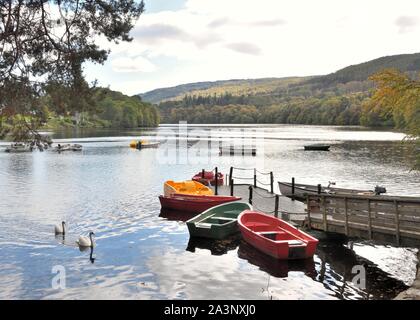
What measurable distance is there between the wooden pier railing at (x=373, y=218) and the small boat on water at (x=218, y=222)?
5030 millimetres

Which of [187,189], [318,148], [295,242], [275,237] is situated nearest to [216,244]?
[275,237]

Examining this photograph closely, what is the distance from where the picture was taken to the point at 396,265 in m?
20.9

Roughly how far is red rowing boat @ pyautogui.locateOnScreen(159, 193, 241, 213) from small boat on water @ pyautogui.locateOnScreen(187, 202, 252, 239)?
3085 millimetres

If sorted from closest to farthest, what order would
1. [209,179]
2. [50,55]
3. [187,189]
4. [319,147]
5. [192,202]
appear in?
[50,55]
[192,202]
[187,189]
[209,179]
[319,147]

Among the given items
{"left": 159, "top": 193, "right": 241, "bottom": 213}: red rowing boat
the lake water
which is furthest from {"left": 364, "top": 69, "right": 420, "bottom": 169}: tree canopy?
{"left": 159, "top": 193, "right": 241, "bottom": 213}: red rowing boat

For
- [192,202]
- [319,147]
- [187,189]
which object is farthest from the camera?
[319,147]

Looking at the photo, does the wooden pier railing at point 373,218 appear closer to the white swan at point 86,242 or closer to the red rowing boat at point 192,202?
the red rowing boat at point 192,202

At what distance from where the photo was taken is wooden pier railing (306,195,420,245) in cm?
1861

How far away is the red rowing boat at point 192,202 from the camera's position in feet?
107

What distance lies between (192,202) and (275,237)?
1176 cm

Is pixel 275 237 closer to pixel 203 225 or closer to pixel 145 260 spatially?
pixel 203 225

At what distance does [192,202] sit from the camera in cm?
3347

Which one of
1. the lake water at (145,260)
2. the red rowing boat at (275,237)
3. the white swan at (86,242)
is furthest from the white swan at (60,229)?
the red rowing boat at (275,237)
